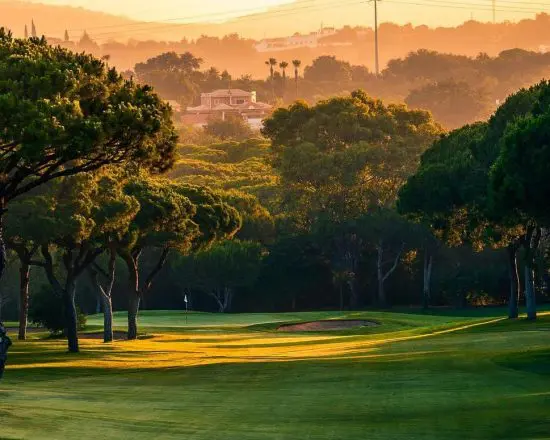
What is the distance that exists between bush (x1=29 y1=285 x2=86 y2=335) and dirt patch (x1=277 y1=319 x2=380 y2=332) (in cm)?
1910

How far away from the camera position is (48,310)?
247ft

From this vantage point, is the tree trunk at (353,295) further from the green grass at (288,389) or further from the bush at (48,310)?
the green grass at (288,389)

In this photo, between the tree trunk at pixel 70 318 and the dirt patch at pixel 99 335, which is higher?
the tree trunk at pixel 70 318

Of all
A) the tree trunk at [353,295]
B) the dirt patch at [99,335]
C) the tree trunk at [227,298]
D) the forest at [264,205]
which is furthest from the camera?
the tree trunk at [227,298]

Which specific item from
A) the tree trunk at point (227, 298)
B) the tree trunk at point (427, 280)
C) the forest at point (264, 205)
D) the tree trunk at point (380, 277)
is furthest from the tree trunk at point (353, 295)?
the tree trunk at point (227, 298)

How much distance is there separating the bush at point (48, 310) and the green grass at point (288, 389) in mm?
7659

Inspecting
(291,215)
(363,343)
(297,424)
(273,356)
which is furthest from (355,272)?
(297,424)

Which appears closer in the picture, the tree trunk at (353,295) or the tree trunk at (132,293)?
the tree trunk at (132,293)

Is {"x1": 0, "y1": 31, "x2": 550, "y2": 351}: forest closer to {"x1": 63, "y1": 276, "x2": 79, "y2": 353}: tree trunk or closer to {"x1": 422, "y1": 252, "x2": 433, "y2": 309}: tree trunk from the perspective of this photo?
{"x1": 63, "y1": 276, "x2": 79, "y2": 353}: tree trunk

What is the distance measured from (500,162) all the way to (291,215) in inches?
3117

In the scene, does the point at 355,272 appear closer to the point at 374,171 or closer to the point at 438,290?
the point at 438,290

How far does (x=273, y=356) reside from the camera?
56.5 meters

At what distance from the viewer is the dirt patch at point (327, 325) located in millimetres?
91019

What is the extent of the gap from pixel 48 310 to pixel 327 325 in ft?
78.7
